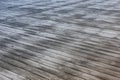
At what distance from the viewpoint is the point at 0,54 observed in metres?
5.19

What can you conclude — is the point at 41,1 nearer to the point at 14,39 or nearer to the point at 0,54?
the point at 14,39

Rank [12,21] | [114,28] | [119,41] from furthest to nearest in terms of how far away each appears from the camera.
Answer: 1. [12,21]
2. [114,28]
3. [119,41]

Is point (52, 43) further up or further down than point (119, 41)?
further down

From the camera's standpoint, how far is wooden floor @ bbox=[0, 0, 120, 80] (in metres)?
4.06

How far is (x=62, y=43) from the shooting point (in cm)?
536

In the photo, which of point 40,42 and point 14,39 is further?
point 14,39

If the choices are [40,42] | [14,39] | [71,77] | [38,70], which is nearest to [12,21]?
A: [14,39]

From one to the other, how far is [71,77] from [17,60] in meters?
1.49

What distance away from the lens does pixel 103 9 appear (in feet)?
26.8

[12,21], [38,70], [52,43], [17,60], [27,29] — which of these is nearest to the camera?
[38,70]

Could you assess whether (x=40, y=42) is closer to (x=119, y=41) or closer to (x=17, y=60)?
(x=17, y=60)

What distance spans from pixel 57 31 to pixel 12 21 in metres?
2.37

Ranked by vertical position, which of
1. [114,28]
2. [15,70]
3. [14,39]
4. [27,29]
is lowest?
[15,70]

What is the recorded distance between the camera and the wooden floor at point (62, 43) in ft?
13.3
